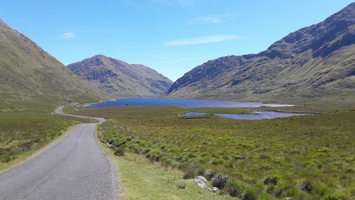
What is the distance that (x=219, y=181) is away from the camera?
52.4 feet

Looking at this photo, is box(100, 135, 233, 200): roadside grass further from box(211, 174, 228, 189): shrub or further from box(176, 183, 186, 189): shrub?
box(211, 174, 228, 189): shrub

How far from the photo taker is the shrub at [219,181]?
51.6 feet

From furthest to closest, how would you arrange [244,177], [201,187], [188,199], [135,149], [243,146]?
[243,146] → [135,149] → [244,177] → [201,187] → [188,199]

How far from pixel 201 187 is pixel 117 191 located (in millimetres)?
4585

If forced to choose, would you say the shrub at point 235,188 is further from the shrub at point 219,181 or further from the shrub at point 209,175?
the shrub at point 209,175

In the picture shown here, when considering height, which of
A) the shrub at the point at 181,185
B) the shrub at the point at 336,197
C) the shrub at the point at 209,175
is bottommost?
the shrub at the point at 209,175

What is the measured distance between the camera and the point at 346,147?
104 feet

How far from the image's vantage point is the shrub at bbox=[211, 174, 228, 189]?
51.6 ft

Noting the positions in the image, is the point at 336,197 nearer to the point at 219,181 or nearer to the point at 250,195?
the point at 250,195

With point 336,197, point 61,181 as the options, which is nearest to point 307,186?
point 336,197

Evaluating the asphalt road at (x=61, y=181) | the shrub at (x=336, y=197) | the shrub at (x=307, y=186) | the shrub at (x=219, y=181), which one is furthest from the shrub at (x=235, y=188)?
the asphalt road at (x=61, y=181)

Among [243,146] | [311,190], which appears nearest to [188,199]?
[311,190]

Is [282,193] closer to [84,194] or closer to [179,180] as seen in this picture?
[179,180]

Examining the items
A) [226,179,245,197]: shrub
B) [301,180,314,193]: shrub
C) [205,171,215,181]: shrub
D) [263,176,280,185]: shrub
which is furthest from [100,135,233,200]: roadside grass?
[301,180,314,193]: shrub
